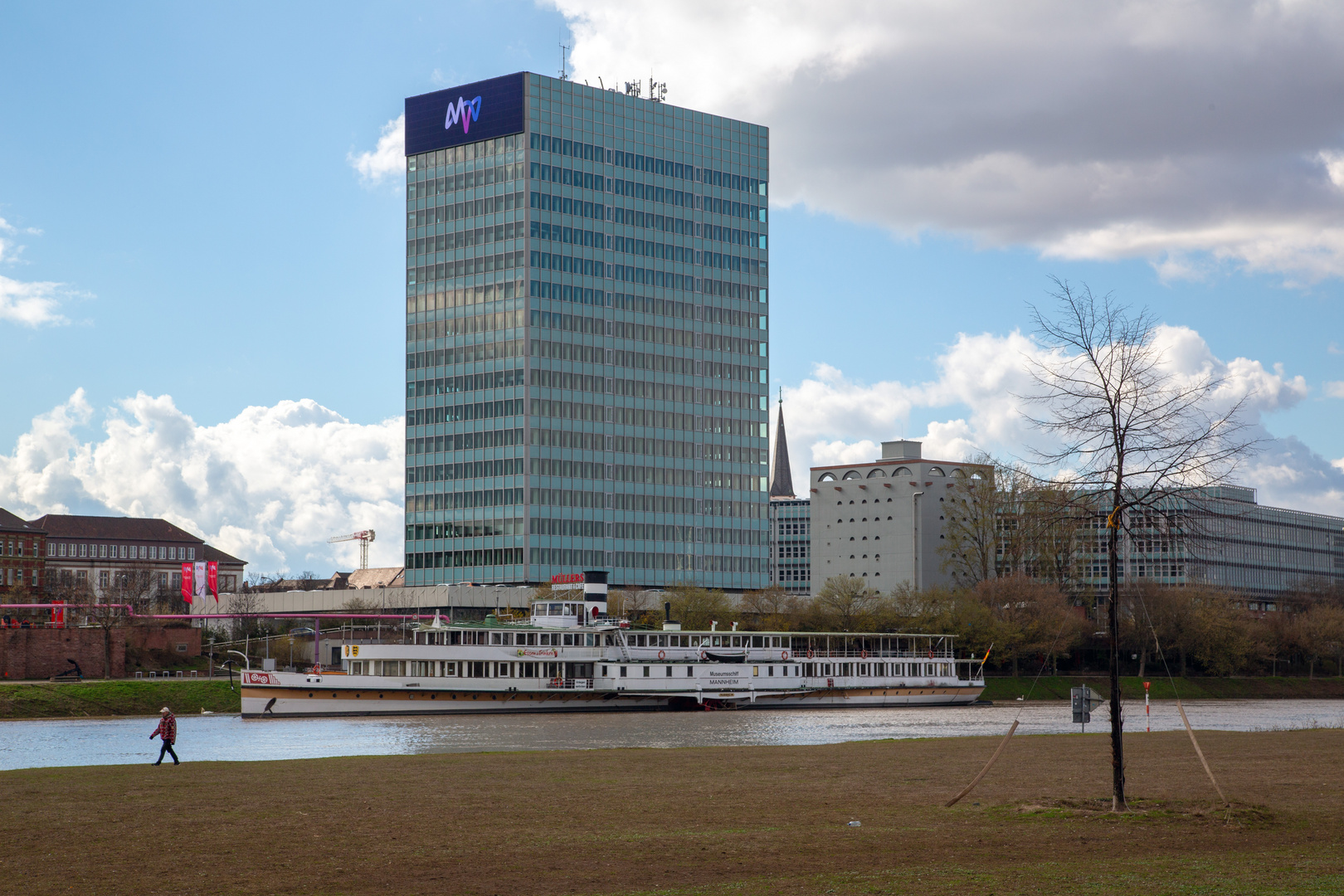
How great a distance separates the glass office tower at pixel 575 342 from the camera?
149m

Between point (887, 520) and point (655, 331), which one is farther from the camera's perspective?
point (887, 520)

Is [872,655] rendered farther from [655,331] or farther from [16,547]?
[16,547]

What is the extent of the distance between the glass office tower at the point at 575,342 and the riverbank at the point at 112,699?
185 ft

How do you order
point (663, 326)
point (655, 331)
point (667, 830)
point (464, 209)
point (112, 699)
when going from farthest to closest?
point (663, 326) → point (655, 331) → point (464, 209) → point (112, 699) → point (667, 830)

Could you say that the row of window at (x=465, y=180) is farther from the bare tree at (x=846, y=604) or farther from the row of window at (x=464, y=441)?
the bare tree at (x=846, y=604)

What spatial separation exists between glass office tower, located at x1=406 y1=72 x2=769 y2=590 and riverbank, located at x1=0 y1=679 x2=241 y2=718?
5646cm

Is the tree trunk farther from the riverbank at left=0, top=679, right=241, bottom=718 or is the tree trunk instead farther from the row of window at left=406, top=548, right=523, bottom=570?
the row of window at left=406, top=548, right=523, bottom=570

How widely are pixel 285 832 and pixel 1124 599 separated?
124608mm

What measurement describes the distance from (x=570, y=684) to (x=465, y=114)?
83.8 m

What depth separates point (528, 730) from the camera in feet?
223

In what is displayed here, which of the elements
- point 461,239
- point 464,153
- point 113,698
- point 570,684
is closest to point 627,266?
point 461,239

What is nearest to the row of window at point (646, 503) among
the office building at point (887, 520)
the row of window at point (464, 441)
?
the row of window at point (464, 441)

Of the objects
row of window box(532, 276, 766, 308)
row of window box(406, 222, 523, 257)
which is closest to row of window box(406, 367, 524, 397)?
row of window box(532, 276, 766, 308)

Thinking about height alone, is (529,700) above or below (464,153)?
below
